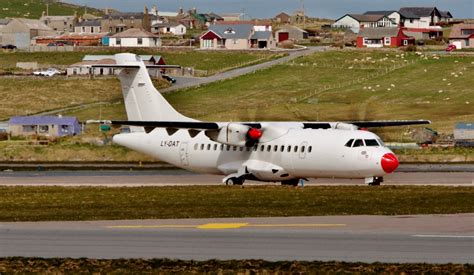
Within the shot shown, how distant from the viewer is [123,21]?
19750cm

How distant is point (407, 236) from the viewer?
27.3m

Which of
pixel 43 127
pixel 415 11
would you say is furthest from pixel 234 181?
pixel 415 11

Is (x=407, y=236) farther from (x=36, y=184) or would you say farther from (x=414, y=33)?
(x=414, y=33)

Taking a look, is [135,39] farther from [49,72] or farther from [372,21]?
[372,21]

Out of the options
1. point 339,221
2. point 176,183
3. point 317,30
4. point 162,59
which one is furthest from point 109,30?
point 339,221

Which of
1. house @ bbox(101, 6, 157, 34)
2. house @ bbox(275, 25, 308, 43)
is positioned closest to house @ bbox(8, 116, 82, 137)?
house @ bbox(275, 25, 308, 43)

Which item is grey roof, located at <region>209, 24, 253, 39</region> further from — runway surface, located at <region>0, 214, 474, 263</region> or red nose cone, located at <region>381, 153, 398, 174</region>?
runway surface, located at <region>0, 214, 474, 263</region>

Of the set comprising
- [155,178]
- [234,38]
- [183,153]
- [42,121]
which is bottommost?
[155,178]

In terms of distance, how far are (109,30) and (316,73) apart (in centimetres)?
6981

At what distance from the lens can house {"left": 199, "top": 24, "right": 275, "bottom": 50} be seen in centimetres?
15988

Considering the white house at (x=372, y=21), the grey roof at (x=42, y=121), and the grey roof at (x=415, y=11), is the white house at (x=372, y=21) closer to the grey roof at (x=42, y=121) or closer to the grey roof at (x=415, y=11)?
the grey roof at (x=415, y=11)

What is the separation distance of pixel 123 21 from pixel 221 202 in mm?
161490

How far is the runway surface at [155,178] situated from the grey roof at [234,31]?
102 meters

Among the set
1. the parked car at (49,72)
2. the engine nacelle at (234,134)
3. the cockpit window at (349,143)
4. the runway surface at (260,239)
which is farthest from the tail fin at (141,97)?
the parked car at (49,72)
